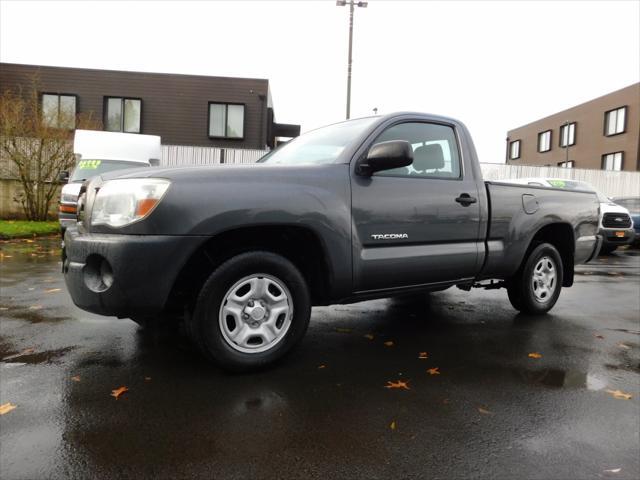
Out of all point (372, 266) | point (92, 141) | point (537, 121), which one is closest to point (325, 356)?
point (372, 266)

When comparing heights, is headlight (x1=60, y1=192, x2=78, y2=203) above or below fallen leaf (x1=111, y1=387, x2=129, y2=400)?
above

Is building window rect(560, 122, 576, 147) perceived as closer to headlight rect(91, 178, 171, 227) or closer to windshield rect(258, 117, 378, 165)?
windshield rect(258, 117, 378, 165)

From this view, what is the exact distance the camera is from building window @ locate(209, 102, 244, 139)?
2362 centimetres

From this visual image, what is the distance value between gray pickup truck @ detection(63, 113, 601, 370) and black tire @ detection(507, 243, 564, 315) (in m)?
0.61

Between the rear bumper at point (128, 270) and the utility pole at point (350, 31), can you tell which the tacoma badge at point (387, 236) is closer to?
the rear bumper at point (128, 270)

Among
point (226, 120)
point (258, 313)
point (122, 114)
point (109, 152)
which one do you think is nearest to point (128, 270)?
point (258, 313)

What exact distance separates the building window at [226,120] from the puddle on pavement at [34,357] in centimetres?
2080

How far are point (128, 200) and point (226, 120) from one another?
21.6m

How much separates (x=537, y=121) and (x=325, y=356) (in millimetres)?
43001

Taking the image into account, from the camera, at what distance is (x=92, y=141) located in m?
11.7

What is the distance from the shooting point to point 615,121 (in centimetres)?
3139

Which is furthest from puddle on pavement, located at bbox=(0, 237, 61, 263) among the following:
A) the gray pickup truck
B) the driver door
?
the driver door

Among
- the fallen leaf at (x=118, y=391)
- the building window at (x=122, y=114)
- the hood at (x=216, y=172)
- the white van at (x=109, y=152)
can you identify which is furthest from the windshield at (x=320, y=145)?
the building window at (x=122, y=114)

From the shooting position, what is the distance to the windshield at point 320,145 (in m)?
3.89
